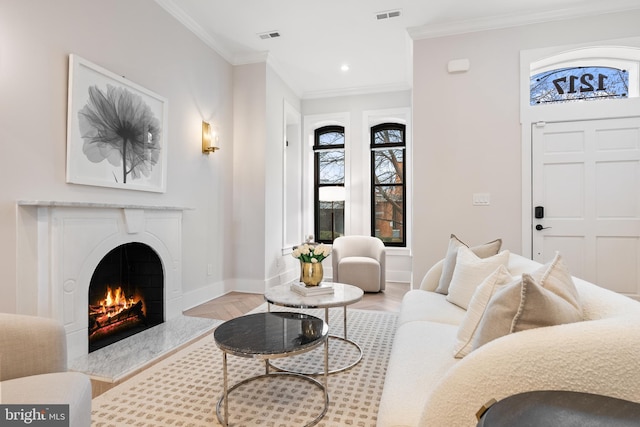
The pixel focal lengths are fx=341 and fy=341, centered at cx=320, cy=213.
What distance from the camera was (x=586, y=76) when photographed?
364 cm

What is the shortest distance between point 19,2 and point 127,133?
104cm

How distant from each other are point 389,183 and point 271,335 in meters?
4.31

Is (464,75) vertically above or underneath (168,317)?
above

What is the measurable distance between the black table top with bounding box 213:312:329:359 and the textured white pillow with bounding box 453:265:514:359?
0.64 meters

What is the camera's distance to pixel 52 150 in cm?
233

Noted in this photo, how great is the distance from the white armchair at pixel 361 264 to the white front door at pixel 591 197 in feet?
5.80

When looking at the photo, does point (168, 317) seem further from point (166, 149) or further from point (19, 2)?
point (19, 2)

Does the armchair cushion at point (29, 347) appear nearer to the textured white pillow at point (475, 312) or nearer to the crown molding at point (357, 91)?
the textured white pillow at point (475, 312)

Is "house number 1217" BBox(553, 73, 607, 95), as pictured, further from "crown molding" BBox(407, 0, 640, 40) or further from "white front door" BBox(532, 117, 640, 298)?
"crown molding" BBox(407, 0, 640, 40)

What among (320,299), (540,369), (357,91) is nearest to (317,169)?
(357,91)

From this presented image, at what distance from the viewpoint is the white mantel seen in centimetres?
213

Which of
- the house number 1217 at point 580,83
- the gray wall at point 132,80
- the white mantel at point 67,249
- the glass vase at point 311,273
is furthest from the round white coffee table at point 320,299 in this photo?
the house number 1217 at point 580,83

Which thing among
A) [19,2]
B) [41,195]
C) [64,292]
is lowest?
[64,292]

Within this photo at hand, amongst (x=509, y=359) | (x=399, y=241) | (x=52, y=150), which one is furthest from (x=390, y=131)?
(x=509, y=359)
